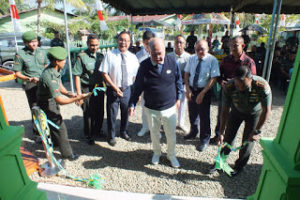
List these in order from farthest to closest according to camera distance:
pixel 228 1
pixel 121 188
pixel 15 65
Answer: pixel 228 1
pixel 15 65
pixel 121 188

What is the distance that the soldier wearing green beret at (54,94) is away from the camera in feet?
9.07

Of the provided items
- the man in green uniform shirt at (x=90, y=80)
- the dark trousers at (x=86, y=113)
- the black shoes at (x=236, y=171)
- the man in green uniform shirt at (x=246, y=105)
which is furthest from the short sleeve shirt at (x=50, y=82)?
the black shoes at (x=236, y=171)

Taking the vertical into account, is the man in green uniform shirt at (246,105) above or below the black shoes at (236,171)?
above

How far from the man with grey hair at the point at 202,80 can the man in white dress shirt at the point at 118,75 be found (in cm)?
98

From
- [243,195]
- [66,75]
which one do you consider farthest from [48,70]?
[66,75]

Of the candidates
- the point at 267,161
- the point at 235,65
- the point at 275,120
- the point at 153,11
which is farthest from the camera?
the point at 153,11

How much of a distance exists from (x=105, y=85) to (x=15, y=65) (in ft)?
5.08

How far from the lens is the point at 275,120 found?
4.80 metres

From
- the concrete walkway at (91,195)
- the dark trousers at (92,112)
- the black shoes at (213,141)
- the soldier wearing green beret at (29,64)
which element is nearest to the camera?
the concrete walkway at (91,195)

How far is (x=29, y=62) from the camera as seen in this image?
3.61 m

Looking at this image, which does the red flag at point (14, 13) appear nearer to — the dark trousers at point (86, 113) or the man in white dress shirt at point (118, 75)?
the dark trousers at point (86, 113)

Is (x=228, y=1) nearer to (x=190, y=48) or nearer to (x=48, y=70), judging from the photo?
(x=190, y=48)

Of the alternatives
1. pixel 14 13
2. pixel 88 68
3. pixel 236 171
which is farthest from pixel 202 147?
→ pixel 14 13

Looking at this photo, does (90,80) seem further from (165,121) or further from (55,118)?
(165,121)
